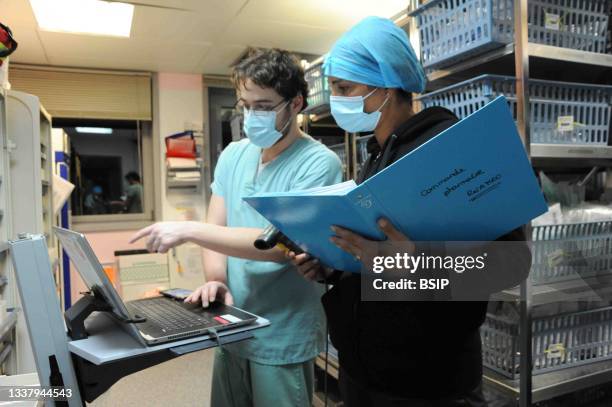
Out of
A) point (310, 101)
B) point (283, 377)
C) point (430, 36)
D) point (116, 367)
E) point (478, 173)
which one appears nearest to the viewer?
point (478, 173)

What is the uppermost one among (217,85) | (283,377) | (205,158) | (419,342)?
(217,85)

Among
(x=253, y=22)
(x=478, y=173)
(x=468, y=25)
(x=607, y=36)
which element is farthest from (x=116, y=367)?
(x=253, y=22)

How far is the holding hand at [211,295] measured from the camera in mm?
1092

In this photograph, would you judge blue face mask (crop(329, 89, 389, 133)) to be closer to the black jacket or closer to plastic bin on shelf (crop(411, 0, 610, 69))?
the black jacket

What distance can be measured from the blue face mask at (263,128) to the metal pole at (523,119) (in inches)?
27.0

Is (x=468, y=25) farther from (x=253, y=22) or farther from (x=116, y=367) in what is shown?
(x=253, y=22)

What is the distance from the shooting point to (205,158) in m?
4.16

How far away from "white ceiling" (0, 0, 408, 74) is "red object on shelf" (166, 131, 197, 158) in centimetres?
60

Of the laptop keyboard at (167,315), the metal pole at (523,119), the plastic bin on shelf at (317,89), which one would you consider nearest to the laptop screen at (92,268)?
the laptop keyboard at (167,315)

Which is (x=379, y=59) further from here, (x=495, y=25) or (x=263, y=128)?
(x=495, y=25)

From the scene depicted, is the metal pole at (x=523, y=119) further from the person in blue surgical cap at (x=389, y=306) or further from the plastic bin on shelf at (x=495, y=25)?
the person in blue surgical cap at (x=389, y=306)

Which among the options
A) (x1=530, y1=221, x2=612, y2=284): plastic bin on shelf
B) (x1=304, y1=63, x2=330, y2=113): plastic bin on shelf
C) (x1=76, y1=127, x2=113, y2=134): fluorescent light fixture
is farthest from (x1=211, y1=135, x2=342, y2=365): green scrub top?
(x1=76, y1=127, x2=113, y2=134): fluorescent light fixture

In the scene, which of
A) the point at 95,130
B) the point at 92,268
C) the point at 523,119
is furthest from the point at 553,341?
the point at 95,130

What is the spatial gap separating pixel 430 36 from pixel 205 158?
295cm
